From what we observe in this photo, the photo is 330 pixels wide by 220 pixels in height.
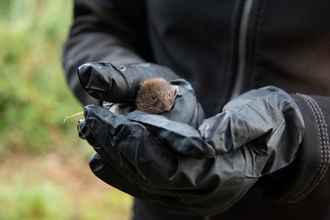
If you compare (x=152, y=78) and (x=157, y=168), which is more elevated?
(x=152, y=78)

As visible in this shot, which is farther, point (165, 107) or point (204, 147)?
point (165, 107)

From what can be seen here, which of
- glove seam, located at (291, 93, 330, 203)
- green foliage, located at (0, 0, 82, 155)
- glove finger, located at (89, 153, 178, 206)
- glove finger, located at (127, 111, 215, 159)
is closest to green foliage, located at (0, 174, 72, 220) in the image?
green foliage, located at (0, 0, 82, 155)

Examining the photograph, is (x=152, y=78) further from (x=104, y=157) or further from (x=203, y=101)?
(x=104, y=157)

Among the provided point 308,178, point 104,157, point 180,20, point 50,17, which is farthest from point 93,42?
point 50,17

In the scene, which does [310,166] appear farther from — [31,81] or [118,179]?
[31,81]

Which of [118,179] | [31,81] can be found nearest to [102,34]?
[118,179]
